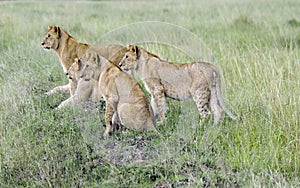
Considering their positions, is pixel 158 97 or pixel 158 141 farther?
pixel 158 97

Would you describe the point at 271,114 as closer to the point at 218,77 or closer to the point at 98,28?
the point at 218,77

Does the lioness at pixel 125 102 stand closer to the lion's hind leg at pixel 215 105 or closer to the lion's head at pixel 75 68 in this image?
the lion's head at pixel 75 68

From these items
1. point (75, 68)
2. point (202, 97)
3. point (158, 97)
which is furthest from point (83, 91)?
point (202, 97)

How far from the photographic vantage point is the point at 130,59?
209 inches

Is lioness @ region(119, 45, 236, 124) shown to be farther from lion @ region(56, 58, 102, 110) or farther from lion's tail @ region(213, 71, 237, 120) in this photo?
lion @ region(56, 58, 102, 110)

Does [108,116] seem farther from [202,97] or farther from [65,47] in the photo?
[65,47]

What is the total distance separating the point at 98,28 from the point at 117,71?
6.21m

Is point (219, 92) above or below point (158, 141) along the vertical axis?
above

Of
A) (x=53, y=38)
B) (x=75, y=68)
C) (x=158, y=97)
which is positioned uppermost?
(x=53, y=38)

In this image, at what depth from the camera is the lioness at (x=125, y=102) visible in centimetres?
491

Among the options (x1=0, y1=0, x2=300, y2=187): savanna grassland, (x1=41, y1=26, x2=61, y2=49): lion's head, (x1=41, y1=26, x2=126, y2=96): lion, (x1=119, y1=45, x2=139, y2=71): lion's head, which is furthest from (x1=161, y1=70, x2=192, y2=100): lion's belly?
(x1=41, y1=26, x2=61, y2=49): lion's head

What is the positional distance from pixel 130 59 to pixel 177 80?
52 cm

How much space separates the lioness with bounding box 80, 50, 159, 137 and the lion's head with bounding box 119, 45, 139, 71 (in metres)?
0.25

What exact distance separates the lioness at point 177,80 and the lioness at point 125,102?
30cm
